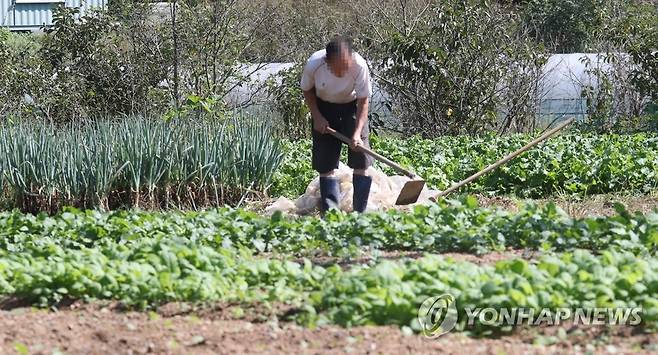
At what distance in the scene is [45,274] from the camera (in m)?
5.39

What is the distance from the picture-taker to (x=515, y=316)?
4.55 m

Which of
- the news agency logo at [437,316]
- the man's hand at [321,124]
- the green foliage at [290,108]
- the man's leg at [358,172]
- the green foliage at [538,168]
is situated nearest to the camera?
the news agency logo at [437,316]

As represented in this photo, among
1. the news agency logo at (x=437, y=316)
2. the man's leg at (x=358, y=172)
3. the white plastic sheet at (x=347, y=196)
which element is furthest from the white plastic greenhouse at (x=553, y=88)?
the news agency logo at (x=437, y=316)

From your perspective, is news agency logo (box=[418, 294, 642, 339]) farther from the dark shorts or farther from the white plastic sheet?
the white plastic sheet

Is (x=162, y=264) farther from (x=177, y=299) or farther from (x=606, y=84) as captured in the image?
(x=606, y=84)

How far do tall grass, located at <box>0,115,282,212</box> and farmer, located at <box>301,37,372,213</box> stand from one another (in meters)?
1.43

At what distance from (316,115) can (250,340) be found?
440 centimetres

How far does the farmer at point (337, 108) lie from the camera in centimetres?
856

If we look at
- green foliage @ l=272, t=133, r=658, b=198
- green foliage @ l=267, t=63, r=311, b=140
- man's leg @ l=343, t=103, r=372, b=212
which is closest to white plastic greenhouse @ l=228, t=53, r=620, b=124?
green foliage @ l=267, t=63, r=311, b=140

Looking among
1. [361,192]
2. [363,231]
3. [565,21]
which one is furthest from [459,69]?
[565,21]

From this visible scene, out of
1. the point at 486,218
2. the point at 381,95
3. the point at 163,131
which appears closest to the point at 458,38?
the point at 381,95

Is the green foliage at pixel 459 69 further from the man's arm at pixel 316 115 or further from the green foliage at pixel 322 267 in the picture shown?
the green foliage at pixel 322 267

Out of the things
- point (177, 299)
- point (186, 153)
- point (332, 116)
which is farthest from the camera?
point (186, 153)

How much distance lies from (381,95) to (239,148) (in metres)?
6.37
